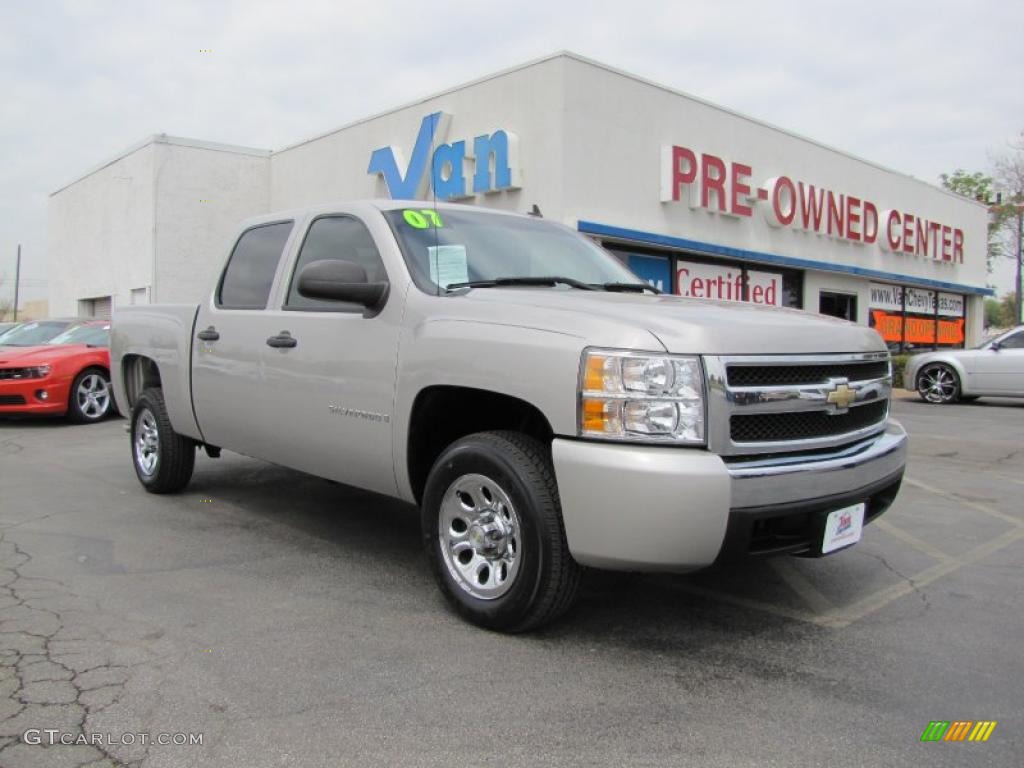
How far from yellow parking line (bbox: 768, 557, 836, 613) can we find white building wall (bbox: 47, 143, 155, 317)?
59.0 feet

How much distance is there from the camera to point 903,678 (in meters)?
3.15

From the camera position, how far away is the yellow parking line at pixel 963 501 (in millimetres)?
5840

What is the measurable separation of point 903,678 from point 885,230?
69.5 feet

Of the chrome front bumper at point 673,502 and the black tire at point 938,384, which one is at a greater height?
the black tire at point 938,384

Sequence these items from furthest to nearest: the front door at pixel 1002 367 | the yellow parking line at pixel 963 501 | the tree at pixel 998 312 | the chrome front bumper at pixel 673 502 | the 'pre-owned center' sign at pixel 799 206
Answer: the tree at pixel 998 312
the 'pre-owned center' sign at pixel 799 206
the front door at pixel 1002 367
the yellow parking line at pixel 963 501
the chrome front bumper at pixel 673 502

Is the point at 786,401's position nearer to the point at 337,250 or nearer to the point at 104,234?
the point at 337,250

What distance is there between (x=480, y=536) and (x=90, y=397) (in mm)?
9358

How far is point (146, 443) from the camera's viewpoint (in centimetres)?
637

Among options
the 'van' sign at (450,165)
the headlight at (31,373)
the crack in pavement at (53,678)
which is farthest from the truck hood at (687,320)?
the 'van' sign at (450,165)

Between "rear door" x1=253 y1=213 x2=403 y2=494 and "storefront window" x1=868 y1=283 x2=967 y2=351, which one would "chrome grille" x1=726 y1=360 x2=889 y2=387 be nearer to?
"rear door" x1=253 y1=213 x2=403 y2=494

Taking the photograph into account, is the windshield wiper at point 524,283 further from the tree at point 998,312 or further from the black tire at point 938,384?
the tree at point 998,312

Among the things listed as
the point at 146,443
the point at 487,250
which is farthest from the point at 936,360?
the point at 146,443

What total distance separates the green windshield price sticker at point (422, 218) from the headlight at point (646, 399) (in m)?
1.64

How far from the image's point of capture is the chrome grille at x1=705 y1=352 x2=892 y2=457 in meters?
3.10
